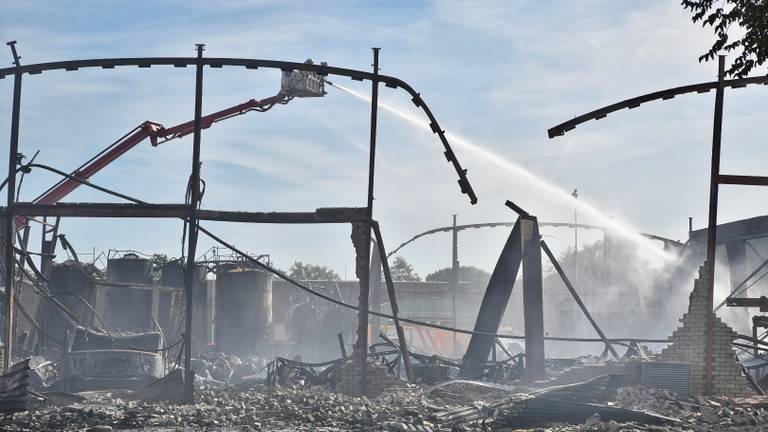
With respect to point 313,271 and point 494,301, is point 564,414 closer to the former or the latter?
point 494,301

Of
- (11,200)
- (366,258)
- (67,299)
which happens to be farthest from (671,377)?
(67,299)

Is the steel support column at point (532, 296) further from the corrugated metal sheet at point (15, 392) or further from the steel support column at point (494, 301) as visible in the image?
the corrugated metal sheet at point (15, 392)

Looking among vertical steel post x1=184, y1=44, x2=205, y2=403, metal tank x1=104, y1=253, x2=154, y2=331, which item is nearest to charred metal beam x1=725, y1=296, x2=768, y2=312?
vertical steel post x1=184, y1=44, x2=205, y2=403

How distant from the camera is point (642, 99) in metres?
17.0

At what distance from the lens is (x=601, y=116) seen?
1720 centimetres

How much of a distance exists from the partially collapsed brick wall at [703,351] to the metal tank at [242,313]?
24261 mm

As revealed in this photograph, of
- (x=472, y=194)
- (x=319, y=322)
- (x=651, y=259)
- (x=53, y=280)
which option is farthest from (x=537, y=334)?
(x=651, y=259)

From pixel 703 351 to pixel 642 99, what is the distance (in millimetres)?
4563

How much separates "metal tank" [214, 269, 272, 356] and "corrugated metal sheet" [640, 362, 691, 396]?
24210 millimetres

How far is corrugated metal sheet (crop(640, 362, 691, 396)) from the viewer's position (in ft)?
51.4

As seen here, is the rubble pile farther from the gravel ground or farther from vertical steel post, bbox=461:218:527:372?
vertical steel post, bbox=461:218:527:372

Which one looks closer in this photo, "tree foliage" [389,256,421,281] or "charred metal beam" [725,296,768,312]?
"charred metal beam" [725,296,768,312]

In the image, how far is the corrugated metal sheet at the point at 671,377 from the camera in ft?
51.4

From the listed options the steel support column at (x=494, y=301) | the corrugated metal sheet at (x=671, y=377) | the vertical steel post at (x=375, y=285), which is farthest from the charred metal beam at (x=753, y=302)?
the vertical steel post at (x=375, y=285)
